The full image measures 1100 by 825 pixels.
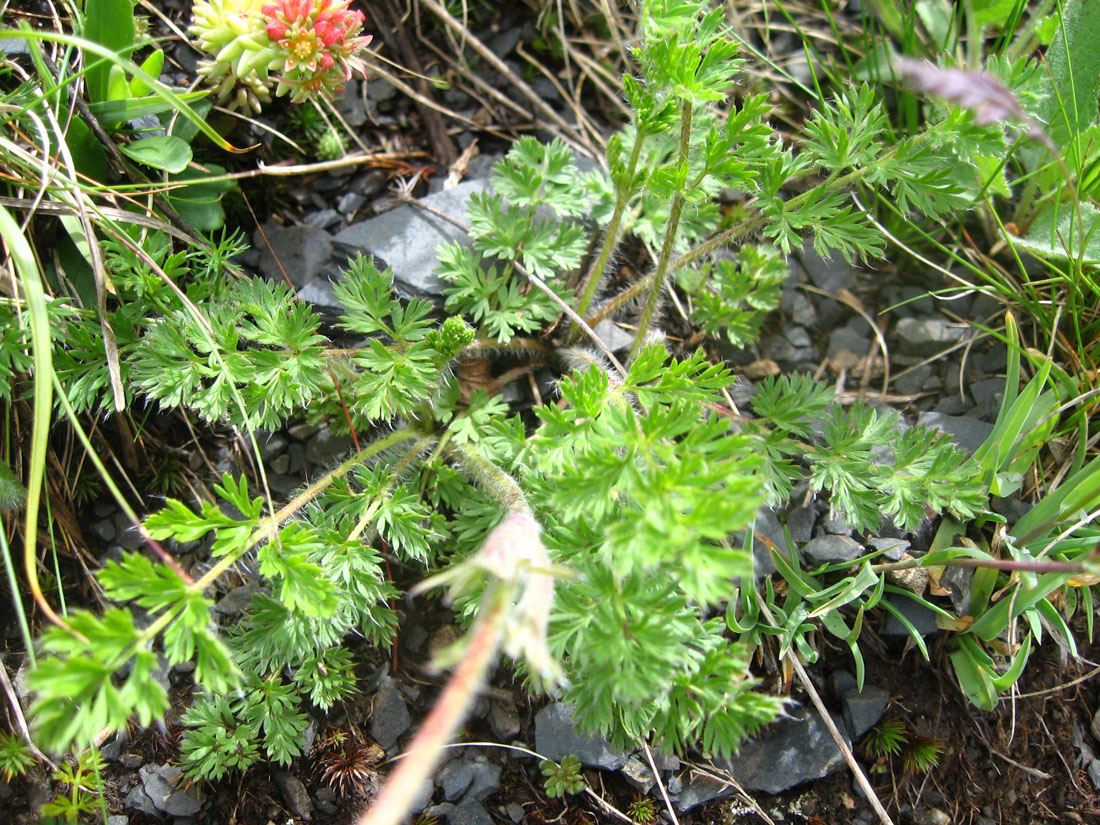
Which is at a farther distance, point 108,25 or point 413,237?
point 413,237

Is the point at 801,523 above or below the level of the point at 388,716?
above

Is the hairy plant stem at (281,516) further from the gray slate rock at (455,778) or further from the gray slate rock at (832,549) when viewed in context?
the gray slate rock at (832,549)

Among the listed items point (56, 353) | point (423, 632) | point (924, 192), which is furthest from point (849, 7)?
point (56, 353)

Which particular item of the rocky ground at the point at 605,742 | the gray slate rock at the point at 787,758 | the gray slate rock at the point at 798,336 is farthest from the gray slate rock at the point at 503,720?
the gray slate rock at the point at 798,336

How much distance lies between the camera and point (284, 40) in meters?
2.47

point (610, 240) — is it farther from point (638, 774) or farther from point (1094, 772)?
point (1094, 772)

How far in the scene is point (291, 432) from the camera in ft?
9.47

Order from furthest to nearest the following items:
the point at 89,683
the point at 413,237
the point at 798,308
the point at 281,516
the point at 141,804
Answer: the point at 798,308
the point at 413,237
the point at 141,804
the point at 281,516
the point at 89,683

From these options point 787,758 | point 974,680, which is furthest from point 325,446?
point 974,680

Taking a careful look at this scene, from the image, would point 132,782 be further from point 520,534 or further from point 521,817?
point 520,534

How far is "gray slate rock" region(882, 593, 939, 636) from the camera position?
102 inches

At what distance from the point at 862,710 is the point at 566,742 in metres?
0.98

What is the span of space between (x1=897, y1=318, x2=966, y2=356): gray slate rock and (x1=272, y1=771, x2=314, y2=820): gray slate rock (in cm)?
275

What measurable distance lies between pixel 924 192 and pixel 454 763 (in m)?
2.34
